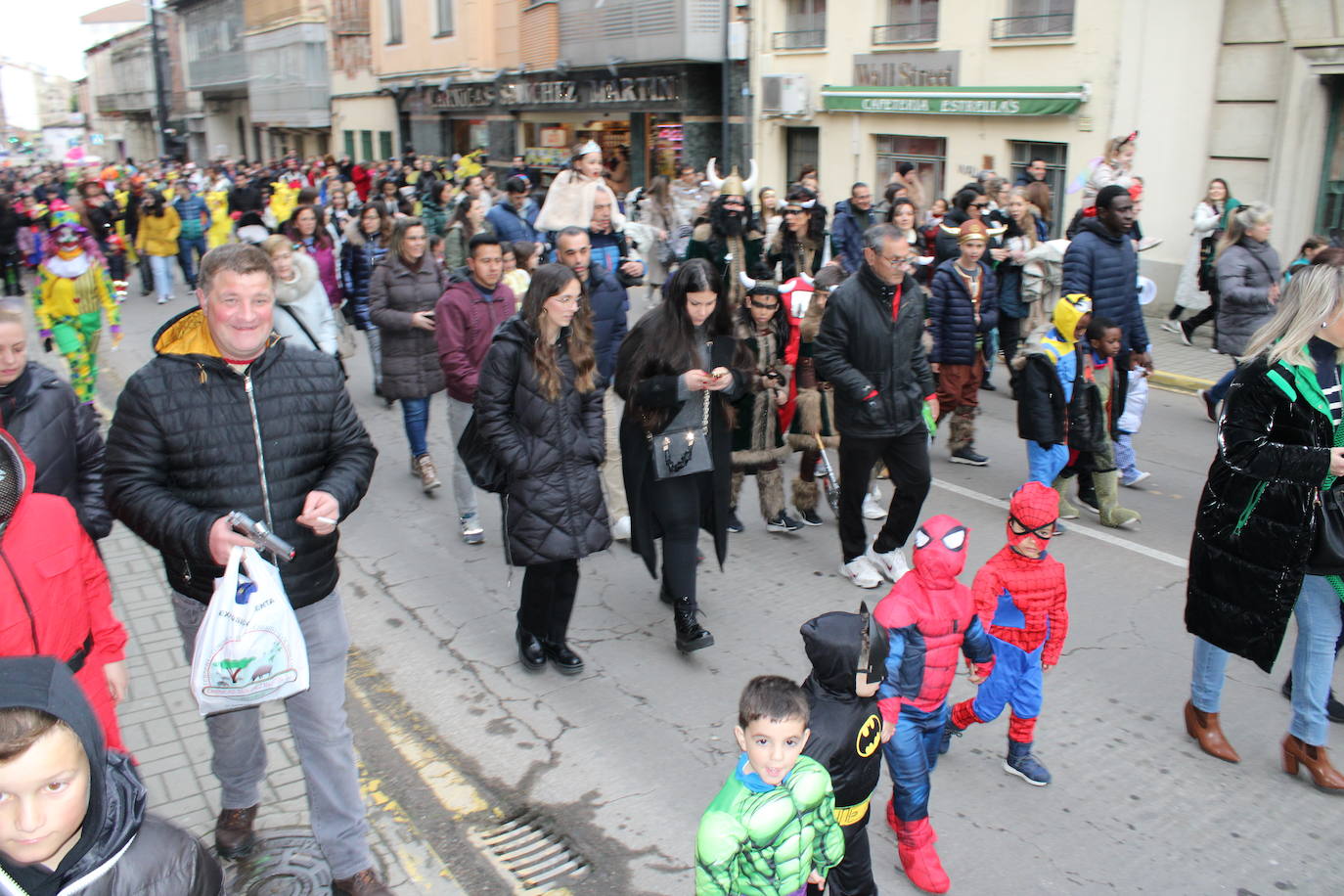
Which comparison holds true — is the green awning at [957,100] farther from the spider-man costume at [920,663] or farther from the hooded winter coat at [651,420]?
the spider-man costume at [920,663]

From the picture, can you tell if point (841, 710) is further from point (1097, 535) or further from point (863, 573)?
point (1097, 535)

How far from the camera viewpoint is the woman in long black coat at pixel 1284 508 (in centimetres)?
387

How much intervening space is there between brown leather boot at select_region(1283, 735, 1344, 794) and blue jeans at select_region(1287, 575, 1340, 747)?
0.04 meters

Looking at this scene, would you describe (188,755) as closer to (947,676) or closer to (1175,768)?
(947,676)

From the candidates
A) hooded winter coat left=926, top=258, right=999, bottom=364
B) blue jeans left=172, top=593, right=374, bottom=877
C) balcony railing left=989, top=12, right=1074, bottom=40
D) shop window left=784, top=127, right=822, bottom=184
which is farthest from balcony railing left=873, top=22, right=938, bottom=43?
blue jeans left=172, top=593, right=374, bottom=877

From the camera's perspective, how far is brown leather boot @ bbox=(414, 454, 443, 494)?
312 inches

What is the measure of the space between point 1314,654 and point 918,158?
1643 centimetres

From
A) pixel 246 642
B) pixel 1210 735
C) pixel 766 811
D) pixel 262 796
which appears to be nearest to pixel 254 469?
pixel 246 642

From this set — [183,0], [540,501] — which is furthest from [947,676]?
[183,0]

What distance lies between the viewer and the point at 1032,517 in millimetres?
3973

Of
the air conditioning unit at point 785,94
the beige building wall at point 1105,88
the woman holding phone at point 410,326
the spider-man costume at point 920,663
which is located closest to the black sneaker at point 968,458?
the woman holding phone at point 410,326

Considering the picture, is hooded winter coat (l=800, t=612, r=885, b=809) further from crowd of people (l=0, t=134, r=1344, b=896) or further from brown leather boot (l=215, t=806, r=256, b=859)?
brown leather boot (l=215, t=806, r=256, b=859)

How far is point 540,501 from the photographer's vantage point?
4793mm

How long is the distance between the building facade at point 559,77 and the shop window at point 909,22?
5252 millimetres
